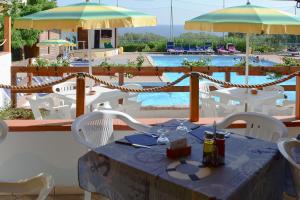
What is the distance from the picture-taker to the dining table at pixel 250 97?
5715 millimetres

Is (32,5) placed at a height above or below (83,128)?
above

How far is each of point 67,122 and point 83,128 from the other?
2.40 ft

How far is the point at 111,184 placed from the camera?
244 cm

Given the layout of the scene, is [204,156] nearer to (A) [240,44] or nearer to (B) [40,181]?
(B) [40,181]

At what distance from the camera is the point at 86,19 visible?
472cm

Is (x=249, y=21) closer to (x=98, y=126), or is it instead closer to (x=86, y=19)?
(x=86, y=19)

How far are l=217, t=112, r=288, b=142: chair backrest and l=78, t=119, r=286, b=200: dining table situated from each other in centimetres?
53

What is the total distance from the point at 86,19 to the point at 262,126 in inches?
91.0

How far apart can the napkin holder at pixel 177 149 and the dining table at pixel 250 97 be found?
10.9 feet

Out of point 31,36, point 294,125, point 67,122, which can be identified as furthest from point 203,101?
point 31,36

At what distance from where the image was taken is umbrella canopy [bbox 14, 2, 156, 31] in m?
4.70

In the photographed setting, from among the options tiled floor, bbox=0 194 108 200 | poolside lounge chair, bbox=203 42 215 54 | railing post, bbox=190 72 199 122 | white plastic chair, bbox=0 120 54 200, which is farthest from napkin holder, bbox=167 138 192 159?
poolside lounge chair, bbox=203 42 215 54

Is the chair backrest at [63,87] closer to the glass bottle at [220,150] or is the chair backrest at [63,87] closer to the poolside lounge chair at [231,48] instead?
the glass bottle at [220,150]

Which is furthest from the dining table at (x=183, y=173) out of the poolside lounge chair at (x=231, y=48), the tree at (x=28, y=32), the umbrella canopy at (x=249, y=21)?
the poolside lounge chair at (x=231, y=48)
